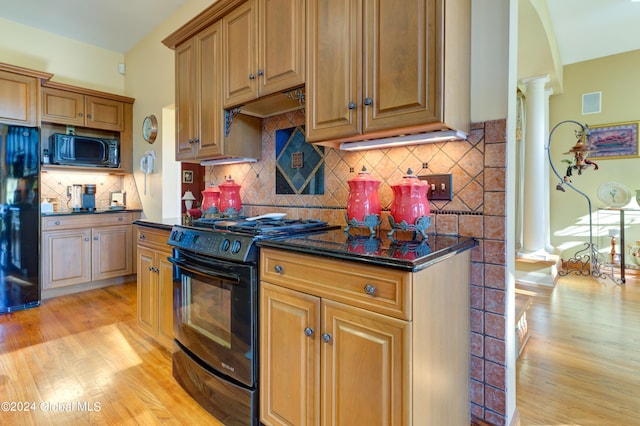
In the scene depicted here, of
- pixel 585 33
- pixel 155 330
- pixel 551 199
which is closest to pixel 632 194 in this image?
pixel 551 199

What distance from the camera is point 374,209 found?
159 cm

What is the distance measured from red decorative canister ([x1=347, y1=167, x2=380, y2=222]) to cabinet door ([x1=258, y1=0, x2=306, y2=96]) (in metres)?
0.61

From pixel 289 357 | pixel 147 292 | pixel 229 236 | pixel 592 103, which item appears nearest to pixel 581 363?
pixel 289 357

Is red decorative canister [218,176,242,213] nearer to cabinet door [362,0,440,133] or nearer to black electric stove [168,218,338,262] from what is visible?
black electric stove [168,218,338,262]

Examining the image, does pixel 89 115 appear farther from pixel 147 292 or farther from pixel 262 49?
pixel 262 49

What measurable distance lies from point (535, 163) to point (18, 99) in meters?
5.80

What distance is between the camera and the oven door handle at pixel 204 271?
150 cm

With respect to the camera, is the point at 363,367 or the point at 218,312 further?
→ the point at 218,312

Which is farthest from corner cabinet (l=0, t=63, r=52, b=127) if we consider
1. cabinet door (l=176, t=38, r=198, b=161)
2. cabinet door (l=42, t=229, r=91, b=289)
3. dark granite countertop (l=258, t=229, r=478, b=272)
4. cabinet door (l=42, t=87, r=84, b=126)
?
dark granite countertop (l=258, t=229, r=478, b=272)

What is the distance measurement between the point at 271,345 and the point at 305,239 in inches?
19.2

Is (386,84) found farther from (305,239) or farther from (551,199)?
(551,199)

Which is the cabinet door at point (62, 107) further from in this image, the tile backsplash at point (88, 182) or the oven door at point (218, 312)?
the oven door at point (218, 312)

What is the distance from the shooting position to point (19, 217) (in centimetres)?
309

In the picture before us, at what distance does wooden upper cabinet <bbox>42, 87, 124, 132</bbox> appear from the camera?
11.9ft
